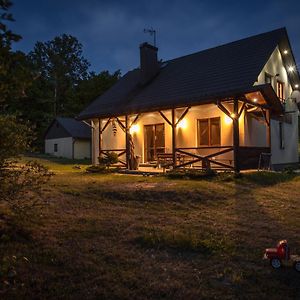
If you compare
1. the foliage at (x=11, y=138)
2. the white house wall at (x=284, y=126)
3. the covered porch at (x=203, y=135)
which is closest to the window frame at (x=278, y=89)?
the white house wall at (x=284, y=126)

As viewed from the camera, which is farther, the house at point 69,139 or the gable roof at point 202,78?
the house at point 69,139

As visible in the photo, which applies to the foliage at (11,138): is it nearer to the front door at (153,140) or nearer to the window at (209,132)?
the window at (209,132)

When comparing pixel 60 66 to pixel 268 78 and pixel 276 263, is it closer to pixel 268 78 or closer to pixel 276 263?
pixel 268 78

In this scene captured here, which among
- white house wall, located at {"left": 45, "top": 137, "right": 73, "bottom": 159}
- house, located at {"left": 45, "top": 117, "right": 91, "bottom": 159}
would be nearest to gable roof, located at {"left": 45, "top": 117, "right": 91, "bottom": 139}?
house, located at {"left": 45, "top": 117, "right": 91, "bottom": 159}

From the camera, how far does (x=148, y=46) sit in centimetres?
1973

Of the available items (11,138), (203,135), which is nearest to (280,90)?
(203,135)

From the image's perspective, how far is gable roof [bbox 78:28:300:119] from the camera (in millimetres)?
13541

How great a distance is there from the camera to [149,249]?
4.44 m

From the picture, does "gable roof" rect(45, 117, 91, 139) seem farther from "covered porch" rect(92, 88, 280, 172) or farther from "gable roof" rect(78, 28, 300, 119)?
"covered porch" rect(92, 88, 280, 172)

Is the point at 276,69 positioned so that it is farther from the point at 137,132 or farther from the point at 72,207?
the point at 72,207

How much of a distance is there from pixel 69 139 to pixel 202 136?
20951mm

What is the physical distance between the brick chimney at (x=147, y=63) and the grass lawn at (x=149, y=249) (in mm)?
12797

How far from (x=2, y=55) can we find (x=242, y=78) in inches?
476

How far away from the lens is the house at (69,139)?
33219mm
